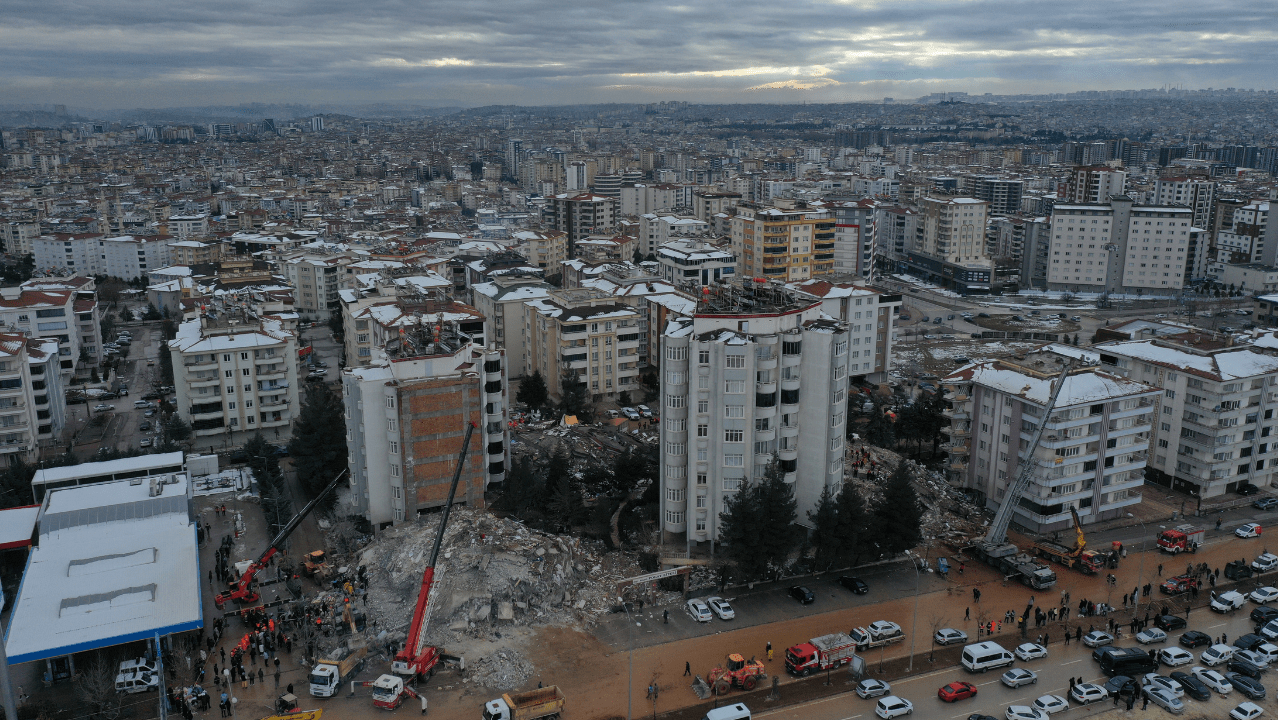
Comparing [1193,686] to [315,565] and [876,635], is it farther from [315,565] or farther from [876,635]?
[315,565]

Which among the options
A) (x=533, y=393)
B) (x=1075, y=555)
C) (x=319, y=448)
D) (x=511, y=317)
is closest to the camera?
(x=1075, y=555)

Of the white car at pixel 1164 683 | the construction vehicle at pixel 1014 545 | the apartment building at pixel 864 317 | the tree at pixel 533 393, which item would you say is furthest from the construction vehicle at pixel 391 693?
the apartment building at pixel 864 317

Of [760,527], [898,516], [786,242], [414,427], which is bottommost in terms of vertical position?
[898,516]

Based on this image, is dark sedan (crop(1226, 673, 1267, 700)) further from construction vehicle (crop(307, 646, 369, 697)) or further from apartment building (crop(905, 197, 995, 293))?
apartment building (crop(905, 197, 995, 293))

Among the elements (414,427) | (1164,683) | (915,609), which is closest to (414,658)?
(414,427)

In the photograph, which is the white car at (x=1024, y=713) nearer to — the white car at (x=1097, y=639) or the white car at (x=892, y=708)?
the white car at (x=892, y=708)

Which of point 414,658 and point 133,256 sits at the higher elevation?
point 133,256

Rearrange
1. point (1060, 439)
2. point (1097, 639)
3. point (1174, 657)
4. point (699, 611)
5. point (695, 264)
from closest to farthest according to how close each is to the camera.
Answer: point (1174, 657) → point (1097, 639) → point (699, 611) → point (1060, 439) → point (695, 264)

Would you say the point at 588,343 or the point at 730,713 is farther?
the point at 588,343
